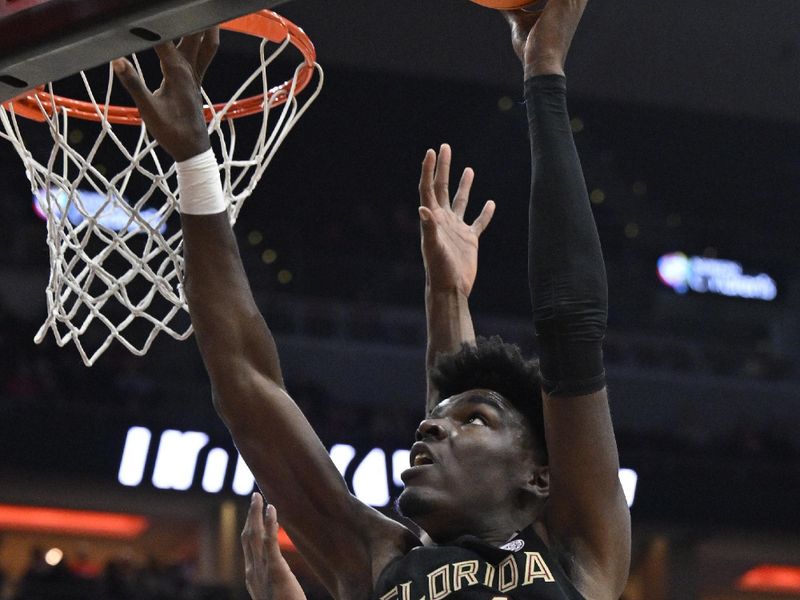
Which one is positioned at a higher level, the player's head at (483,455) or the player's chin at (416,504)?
the player's head at (483,455)

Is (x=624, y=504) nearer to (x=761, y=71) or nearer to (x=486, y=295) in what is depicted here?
(x=761, y=71)

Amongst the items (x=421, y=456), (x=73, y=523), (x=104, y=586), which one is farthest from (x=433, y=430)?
(x=73, y=523)

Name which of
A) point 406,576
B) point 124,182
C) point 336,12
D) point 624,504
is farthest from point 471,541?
point 336,12

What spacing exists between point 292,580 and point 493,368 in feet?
1.73

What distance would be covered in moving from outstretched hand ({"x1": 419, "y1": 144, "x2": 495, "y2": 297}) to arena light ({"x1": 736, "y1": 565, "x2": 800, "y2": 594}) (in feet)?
37.0

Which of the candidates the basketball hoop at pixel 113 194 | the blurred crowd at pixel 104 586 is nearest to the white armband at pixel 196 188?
the basketball hoop at pixel 113 194

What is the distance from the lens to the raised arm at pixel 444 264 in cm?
280

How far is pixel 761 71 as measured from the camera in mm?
10570

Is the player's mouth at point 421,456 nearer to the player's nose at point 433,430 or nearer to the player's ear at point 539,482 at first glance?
the player's nose at point 433,430

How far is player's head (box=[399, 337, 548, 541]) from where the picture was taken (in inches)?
86.4

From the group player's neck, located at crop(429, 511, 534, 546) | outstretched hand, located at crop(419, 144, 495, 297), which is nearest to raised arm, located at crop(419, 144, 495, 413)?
outstretched hand, located at crop(419, 144, 495, 297)

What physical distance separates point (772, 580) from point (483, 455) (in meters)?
12.8

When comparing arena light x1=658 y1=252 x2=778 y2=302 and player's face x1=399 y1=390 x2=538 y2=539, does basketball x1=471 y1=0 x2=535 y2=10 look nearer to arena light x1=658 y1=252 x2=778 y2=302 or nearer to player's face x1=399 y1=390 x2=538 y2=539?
player's face x1=399 y1=390 x2=538 y2=539

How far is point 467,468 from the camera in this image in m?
2.21
